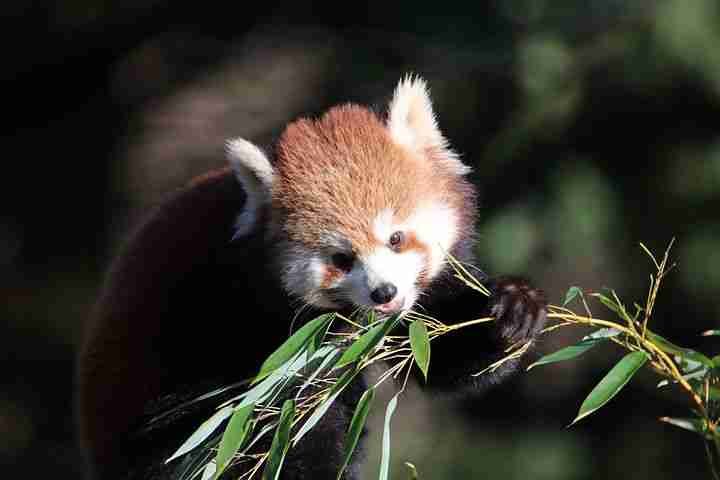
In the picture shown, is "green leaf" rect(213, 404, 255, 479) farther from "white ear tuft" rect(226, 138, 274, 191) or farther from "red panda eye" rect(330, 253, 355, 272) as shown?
"white ear tuft" rect(226, 138, 274, 191)

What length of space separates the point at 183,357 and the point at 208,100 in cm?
350

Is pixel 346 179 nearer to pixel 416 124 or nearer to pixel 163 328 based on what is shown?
pixel 416 124

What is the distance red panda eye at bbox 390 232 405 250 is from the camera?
7.84 feet

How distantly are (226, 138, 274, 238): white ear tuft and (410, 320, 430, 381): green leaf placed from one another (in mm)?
711

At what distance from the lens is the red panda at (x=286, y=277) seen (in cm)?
238

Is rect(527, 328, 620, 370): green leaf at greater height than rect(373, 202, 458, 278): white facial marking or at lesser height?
lesser

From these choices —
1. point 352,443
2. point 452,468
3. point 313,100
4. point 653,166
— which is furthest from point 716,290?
point 352,443

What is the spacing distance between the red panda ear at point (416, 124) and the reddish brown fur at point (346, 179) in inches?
1.4

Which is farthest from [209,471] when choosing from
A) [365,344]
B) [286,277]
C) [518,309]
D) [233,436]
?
[518,309]

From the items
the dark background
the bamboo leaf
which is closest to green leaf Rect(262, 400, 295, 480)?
the bamboo leaf

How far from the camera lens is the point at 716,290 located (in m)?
4.94

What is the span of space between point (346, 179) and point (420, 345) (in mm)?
683

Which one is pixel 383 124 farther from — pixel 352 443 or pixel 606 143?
pixel 606 143

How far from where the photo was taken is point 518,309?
2.36m
